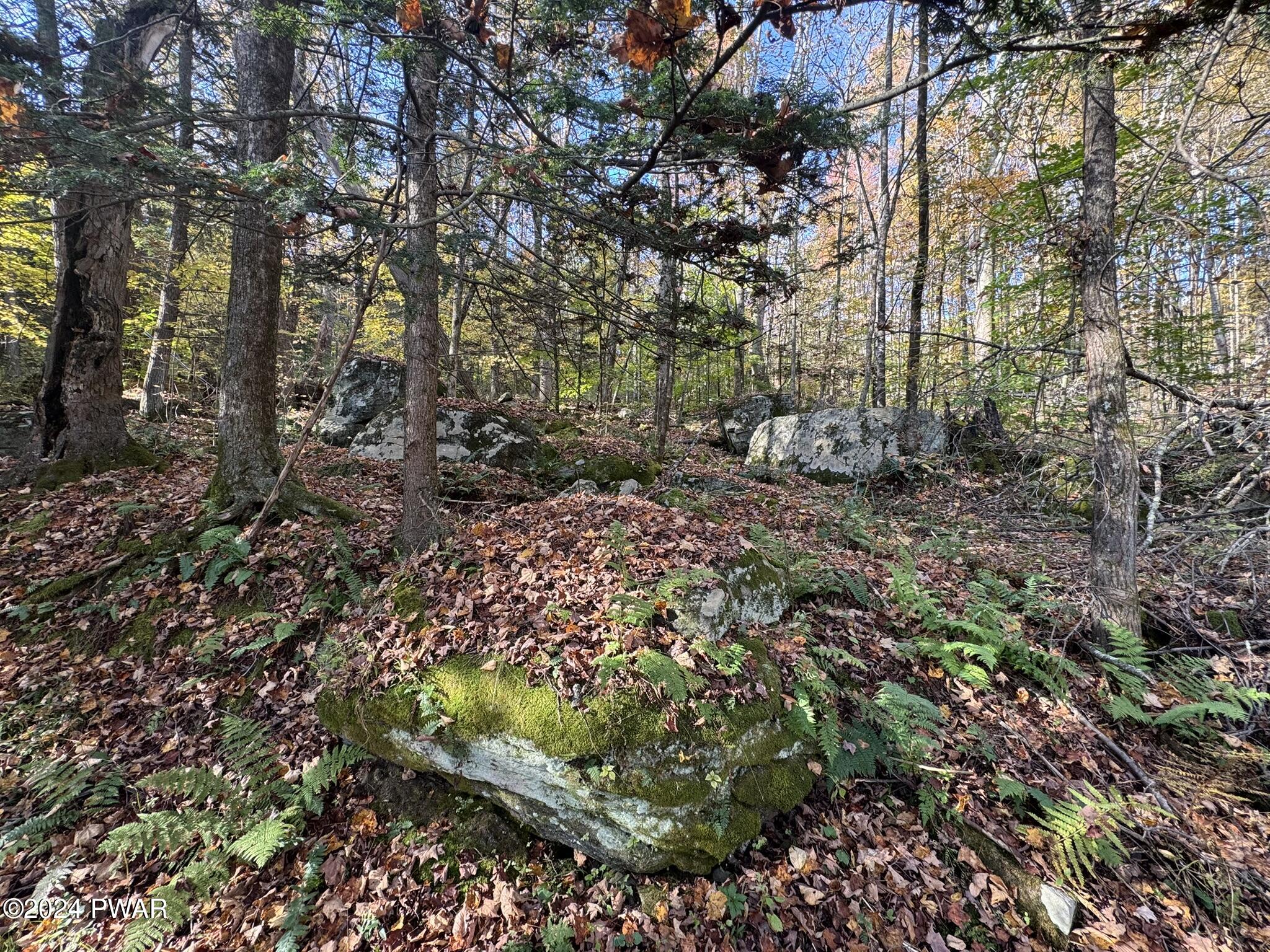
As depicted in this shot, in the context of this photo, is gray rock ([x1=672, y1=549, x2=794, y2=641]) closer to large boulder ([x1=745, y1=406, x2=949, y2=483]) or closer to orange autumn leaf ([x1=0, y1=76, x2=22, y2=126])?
orange autumn leaf ([x1=0, y1=76, x2=22, y2=126])

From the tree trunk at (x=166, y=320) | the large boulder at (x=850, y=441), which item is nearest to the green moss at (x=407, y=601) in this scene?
the large boulder at (x=850, y=441)

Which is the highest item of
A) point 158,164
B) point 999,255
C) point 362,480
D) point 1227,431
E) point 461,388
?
point 999,255

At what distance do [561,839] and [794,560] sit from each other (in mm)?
3513

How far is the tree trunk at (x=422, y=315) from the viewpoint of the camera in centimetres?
436

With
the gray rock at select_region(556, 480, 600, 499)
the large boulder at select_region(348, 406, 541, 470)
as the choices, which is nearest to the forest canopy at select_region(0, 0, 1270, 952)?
the gray rock at select_region(556, 480, 600, 499)

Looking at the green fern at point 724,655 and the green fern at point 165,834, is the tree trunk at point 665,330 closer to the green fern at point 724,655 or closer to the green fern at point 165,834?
the green fern at point 724,655

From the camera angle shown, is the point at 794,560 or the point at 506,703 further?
the point at 794,560

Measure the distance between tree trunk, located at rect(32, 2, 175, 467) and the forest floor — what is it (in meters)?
0.94

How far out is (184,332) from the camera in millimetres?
12148

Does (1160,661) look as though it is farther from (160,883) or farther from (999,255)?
(160,883)

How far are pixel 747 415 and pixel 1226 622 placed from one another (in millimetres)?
10812

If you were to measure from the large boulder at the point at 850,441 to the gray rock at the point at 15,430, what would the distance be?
12.9 metres

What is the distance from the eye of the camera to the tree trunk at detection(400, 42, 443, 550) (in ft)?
14.3

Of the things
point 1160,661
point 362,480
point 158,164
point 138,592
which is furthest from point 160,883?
point 1160,661
